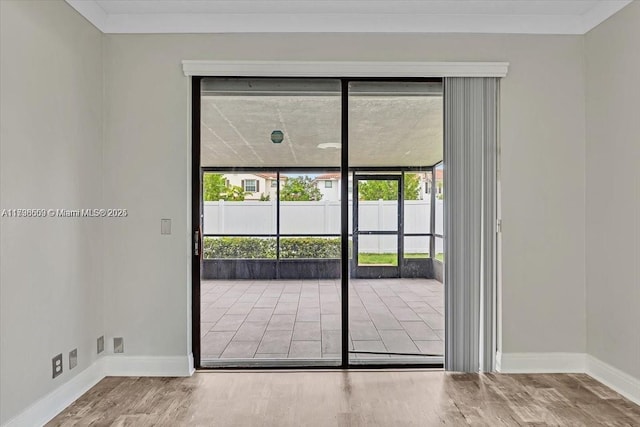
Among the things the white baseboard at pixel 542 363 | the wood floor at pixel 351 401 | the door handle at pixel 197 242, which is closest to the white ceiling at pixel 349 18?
the door handle at pixel 197 242

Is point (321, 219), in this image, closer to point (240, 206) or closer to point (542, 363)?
point (240, 206)

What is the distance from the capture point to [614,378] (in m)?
→ 3.15

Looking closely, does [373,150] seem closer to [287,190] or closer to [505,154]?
[287,190]

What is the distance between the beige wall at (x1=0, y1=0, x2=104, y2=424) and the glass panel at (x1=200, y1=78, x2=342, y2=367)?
2.71 feet

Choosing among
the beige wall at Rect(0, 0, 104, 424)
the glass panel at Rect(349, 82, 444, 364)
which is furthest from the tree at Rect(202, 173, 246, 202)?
the glass panel at Rect(349, 82, 444, 364)

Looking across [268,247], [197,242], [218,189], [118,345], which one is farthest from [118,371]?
[218,189]

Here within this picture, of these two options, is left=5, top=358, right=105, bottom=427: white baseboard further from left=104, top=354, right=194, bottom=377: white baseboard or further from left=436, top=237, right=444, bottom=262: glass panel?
left=436, top=237, right=444, bottom=262: glass panel

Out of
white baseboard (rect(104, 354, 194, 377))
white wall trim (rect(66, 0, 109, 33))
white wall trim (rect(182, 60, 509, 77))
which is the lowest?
white baseboard (rect(104, 354, 194, 377))

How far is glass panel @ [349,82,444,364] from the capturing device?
3.59 m

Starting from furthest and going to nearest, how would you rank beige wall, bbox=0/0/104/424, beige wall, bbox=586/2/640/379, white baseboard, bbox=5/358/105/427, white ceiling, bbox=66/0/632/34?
1. white ceiling, bbox=66/0/632/34
2. beige wall, bbox=586/2/640/379
3. white baseboard, bbox=5/358/105/427
4. beige wall, bbox=0/0/104/424

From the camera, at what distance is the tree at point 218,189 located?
11.7ft

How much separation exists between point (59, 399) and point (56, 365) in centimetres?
22

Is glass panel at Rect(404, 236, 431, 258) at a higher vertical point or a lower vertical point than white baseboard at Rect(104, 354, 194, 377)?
higher

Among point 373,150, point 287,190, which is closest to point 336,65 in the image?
point 373,150
